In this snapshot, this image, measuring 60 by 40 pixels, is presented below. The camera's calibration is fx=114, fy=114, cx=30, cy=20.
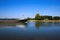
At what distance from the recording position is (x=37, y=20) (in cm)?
1738

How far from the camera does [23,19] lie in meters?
16.0

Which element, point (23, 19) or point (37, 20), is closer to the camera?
point (23, 19)

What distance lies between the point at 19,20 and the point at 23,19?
0.63m

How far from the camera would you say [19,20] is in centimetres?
1616

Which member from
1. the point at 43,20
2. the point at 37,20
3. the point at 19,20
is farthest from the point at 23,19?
the point at 43,20

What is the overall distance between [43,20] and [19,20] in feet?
14.5

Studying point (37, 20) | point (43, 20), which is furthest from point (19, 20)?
point (43, 20)

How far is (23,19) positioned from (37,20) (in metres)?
2.51

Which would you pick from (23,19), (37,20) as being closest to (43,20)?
(37,20)

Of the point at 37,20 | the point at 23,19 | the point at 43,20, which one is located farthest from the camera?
the point at 43,20

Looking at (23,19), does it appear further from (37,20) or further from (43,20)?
(43,20)

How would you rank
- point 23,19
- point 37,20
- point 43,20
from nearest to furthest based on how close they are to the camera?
point 23,19 < point 37,20 < point 43,20

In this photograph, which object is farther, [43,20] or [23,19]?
[43,20]

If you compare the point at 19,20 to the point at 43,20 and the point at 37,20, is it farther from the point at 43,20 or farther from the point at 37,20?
the point at 43,20
